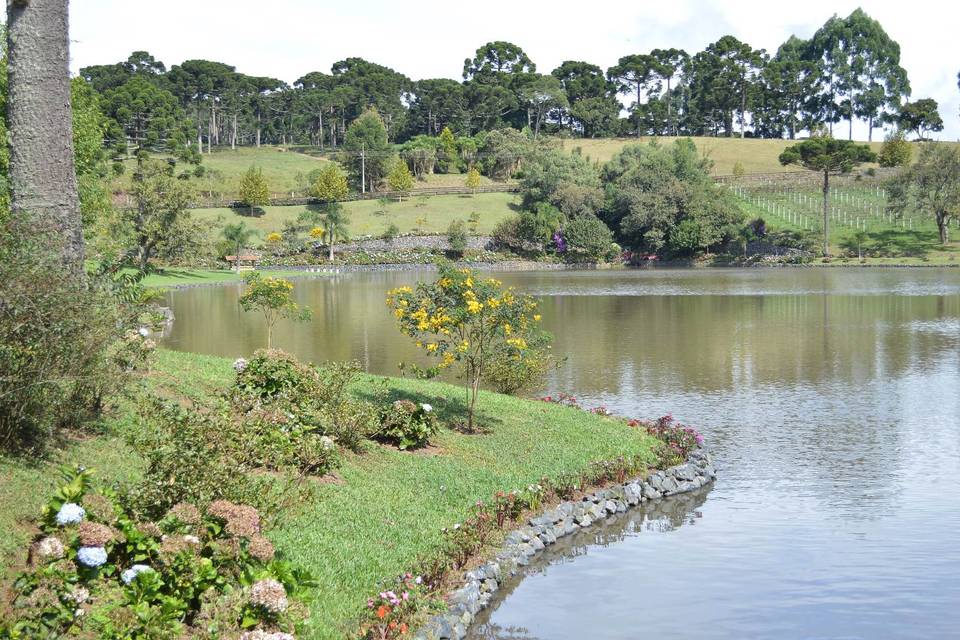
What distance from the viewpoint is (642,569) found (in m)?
12.4

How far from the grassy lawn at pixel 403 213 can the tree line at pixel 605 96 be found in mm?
31347

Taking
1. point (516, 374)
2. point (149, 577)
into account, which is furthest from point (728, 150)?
point (149, 577)

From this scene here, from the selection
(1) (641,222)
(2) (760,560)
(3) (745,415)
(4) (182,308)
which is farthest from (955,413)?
(1) (641,222)

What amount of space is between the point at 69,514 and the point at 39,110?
6218 millimetres

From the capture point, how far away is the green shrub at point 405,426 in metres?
15.1

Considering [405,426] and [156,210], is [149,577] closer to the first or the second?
[405,426]

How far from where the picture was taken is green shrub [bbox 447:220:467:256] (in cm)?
9775

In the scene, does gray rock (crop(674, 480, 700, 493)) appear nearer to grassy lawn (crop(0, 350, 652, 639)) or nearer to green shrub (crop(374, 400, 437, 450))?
grassy lawn (crop(0, 350, 652, 639))

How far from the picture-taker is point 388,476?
13328 mm

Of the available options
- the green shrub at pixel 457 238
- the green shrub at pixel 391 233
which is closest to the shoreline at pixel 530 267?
the green shrub at pixel 457 238

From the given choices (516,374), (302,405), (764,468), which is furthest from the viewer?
(516,374)

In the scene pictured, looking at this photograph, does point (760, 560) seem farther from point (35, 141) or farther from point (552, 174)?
point (552, 174)

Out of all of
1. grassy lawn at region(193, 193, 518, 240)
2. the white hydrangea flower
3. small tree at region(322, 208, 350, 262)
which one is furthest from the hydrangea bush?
grassy lawn at region(193, 193, 518, 240)

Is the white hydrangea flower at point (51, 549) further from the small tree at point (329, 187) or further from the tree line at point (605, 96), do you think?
the tree line at point (605, 96)
